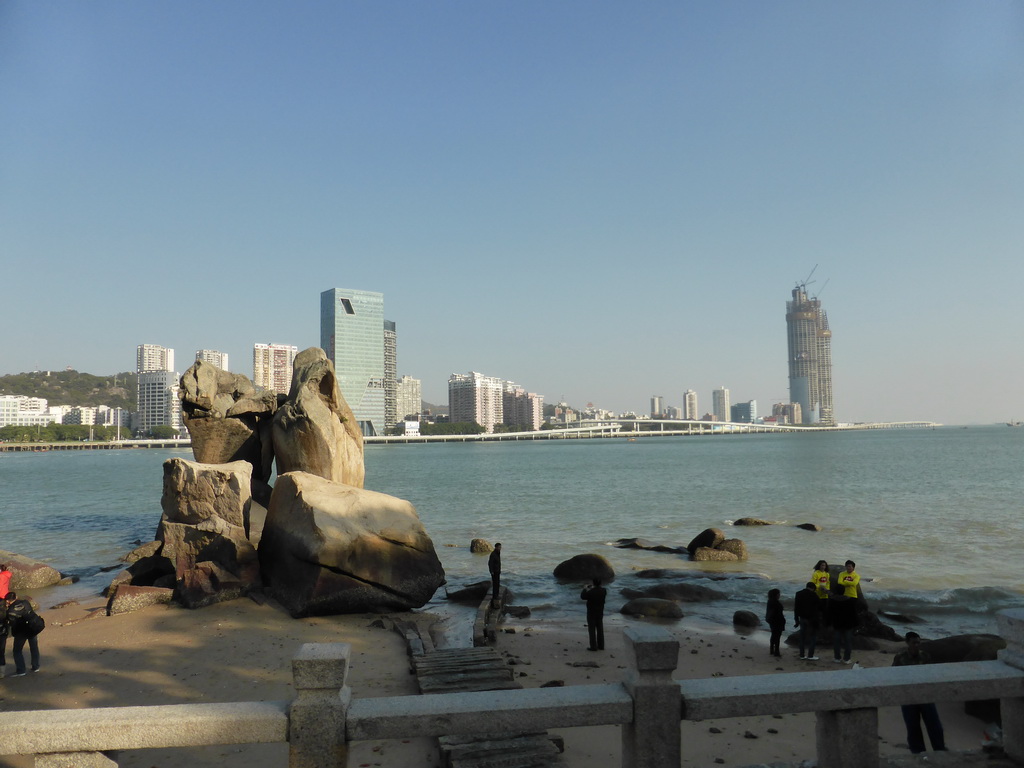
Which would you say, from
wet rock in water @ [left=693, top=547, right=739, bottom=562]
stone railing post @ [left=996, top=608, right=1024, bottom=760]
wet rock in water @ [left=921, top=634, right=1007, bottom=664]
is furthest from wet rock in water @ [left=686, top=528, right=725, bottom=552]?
stone railing post @ [left=996, top=608, right=1024, bottom=760]

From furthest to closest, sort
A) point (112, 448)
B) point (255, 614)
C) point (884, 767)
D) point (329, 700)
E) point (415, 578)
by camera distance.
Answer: point (112, 448), point (415, 578), point (255, 614), point (884, 767), point (329, 700)

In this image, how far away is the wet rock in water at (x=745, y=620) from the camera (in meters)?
16.7

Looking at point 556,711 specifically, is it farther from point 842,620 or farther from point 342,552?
point 342,552

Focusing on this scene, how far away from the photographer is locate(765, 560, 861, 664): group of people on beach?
43.9 feet

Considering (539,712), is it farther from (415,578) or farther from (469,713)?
(415,578)

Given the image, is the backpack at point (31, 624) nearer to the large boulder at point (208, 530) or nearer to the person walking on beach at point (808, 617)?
the large boulder at point (208, 530)

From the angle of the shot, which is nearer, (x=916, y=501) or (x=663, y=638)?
(x=663, y=638)

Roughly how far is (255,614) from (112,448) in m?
206

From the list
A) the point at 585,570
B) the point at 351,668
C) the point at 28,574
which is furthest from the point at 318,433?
the point at 351,668

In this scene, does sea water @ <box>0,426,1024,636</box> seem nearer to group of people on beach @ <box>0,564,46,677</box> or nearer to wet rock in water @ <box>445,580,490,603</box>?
wet rock in water @ <box>445,580,490,603</box>

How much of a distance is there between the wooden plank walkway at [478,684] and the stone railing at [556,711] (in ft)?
8.42

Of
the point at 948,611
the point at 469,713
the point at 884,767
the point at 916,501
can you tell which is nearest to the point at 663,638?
the point at 469,713

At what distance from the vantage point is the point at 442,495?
56.0 metres

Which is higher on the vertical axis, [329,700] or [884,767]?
[329,700]
